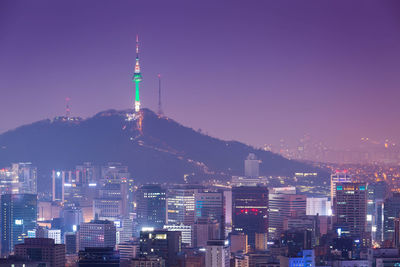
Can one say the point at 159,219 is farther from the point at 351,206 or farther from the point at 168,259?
the point at 168,259

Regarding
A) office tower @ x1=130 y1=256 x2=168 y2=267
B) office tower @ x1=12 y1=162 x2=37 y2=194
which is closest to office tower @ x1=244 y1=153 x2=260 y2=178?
office tower @ x1=12 y1=162 x2=37 y2=194

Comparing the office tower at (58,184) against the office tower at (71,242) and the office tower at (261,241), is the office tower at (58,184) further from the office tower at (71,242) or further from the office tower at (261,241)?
the office tower at (261,241)

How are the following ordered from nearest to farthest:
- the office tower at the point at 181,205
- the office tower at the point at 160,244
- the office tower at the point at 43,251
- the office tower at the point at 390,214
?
1. the office tower at the point at 43,251
2. the office tower at the point at 160,244
3. the office tower at the point at 390,214
4. the office tower at the point at 181,205

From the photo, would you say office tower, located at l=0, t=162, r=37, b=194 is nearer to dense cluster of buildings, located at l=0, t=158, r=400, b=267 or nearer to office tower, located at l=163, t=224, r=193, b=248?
dense cluster of buildings, located at l=0, t=158, r=400, b=267

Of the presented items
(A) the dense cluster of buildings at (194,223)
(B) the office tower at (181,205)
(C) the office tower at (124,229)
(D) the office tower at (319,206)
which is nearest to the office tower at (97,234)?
(A) the dense cluster of buildings at (194,223)

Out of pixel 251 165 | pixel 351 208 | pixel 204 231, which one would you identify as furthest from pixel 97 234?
pixel 251 165

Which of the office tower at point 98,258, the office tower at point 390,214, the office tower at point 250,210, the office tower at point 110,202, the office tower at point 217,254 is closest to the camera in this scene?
the office tower at point 98,258

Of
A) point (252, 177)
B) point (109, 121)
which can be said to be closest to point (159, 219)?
point (252, 177)
